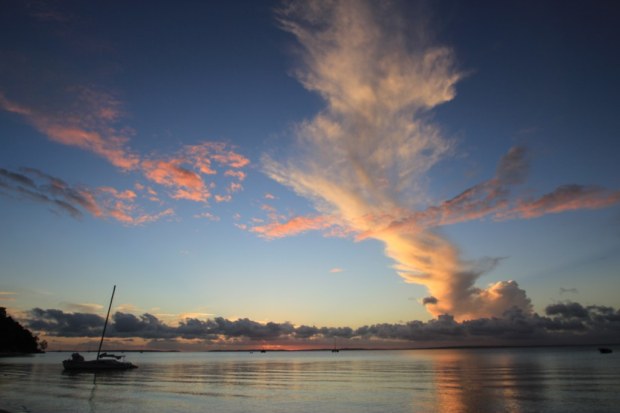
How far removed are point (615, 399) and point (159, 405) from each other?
55.9 metres

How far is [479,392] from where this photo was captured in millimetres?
56062

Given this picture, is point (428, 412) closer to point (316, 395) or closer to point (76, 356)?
point (316, 395)

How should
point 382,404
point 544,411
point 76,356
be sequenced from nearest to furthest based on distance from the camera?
point 544,411 → point 382,404 → point 76,356

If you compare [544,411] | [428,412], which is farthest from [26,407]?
[544,411]

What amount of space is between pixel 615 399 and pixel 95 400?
65663 millimetres

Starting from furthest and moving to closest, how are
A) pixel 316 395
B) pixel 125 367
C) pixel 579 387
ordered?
pixel 125 367, pixel 579 387, pixel 316 395

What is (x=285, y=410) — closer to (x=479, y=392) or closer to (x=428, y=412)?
(x=428, y=412)

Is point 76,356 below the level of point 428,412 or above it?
above

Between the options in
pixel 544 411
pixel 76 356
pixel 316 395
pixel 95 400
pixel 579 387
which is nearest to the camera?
pixel 544 411

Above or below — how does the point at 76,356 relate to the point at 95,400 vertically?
above

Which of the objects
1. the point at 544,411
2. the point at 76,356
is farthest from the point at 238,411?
the point at 76,356

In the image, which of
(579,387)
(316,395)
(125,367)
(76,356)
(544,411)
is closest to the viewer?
(544,411)

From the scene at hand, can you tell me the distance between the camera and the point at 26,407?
42312 mm

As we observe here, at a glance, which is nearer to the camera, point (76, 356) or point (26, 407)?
point (26, 407)
